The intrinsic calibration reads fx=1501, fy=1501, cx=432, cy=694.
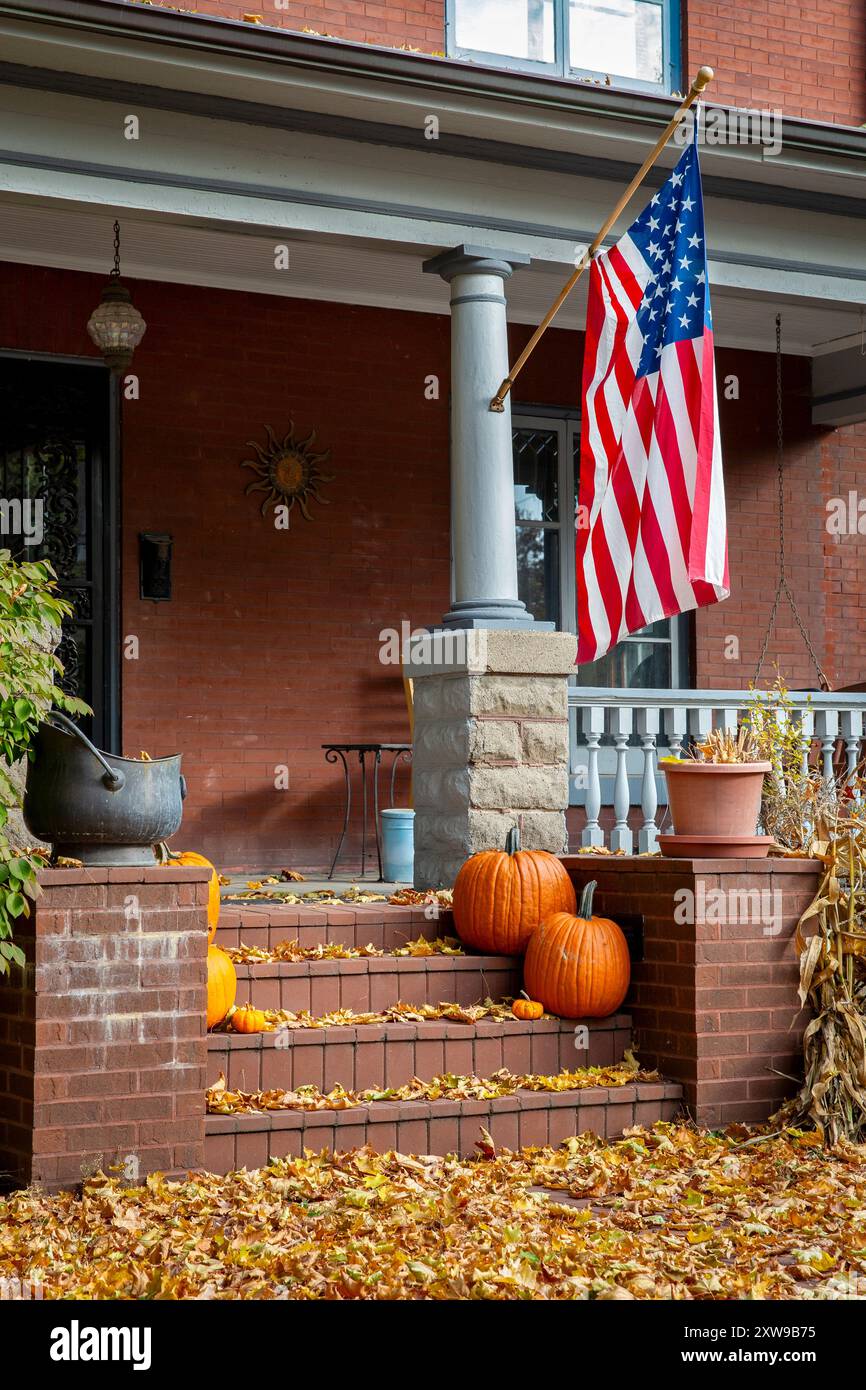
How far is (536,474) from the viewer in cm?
1021

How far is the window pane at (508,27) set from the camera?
876 centimetres

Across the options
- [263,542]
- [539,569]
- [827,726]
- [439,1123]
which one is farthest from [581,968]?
[539,569]

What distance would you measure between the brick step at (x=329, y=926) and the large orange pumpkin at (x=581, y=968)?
67 cm

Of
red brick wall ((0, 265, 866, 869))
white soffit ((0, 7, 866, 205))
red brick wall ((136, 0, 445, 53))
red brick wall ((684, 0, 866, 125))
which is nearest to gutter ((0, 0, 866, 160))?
white soffit ((0, 7, 866, 205))

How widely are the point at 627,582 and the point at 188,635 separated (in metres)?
3.80

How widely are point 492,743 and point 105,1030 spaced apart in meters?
2.85

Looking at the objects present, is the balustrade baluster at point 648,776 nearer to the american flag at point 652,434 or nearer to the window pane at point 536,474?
the american flag at point 652,434

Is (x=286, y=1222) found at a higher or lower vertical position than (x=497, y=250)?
lower

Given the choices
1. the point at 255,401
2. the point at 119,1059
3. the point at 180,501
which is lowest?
→ the point at 119,1059

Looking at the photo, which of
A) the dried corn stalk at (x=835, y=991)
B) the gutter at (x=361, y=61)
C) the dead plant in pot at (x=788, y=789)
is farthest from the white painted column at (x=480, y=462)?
the dried corn stalk at (x=835, y=991)

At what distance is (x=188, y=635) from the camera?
29.4 ft

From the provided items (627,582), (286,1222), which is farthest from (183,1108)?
(627,582)

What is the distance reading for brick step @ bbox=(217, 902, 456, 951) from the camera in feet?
18.4
